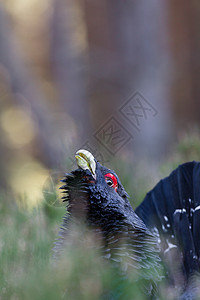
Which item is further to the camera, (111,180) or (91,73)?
(91,73)

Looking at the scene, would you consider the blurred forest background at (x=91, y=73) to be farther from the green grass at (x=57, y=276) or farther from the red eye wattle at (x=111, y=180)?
the green grass at (x=57, y=276)

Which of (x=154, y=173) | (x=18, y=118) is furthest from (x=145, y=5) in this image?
(x=154, y=173)

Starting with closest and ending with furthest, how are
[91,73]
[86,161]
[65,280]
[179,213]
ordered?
[65,280] → [86,161] → [179,213] → [91,73]

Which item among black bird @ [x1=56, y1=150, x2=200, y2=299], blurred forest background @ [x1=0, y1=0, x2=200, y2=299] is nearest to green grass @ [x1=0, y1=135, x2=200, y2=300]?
black bird @ [x1=56, y1=150, x2=200, y2=299]

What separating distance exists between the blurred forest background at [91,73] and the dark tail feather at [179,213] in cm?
279

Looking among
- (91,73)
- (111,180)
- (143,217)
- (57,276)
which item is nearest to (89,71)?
(91,73)

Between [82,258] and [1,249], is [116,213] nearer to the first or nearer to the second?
[1,249]

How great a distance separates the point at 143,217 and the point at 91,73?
482 cm

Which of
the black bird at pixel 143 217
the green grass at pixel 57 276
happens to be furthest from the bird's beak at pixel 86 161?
the green grass at pixel 57 276

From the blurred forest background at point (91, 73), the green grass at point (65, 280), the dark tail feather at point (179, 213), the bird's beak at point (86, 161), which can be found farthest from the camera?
the blurred forest background at point (91, 73)

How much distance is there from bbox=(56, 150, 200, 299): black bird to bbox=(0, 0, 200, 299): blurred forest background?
280 centimetres

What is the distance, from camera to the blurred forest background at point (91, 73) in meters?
5.20

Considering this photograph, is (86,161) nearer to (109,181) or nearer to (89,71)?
(109,181)

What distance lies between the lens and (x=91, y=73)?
626 cm
